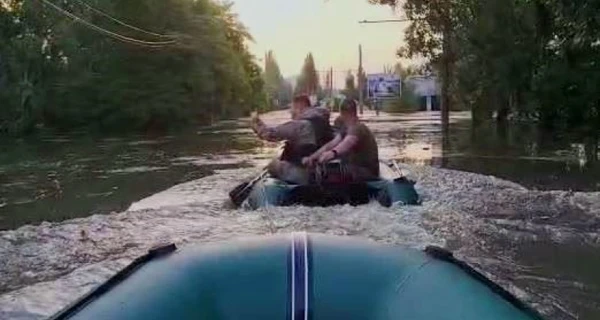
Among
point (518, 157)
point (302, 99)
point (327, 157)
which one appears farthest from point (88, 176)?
point (518, 157)

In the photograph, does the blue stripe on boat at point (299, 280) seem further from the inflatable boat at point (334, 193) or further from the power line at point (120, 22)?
the power line at point (120, 22)

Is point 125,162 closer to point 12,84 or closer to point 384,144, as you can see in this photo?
point 384,144

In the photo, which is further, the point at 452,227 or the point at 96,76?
the point at 96,76

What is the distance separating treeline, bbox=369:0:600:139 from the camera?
1235 inches

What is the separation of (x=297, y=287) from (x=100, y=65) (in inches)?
2152

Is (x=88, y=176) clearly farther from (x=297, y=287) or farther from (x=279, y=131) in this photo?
(x=297, y=287)

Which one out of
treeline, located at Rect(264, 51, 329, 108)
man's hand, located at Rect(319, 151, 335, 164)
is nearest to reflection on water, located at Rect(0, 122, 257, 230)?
man's hand, located at Rect(319, 151, 335, 164)

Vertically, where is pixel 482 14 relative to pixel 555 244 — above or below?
above

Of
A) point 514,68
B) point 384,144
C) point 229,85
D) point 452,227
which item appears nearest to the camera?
point 452,227

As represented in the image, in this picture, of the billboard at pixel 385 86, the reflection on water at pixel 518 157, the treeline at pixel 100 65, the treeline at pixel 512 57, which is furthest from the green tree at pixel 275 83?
the reflection on water at pixel 518 157

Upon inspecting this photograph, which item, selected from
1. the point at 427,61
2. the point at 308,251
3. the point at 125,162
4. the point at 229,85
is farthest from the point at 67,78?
the point at 308,251

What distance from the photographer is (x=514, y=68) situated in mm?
34594

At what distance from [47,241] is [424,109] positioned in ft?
245

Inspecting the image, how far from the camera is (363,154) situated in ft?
38.2
